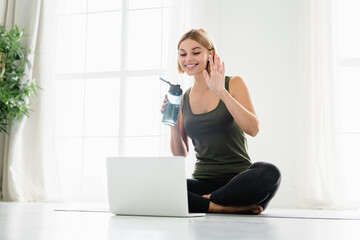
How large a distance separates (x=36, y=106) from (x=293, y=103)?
213 cm

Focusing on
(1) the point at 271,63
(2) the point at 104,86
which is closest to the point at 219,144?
(1) the point at 271,63

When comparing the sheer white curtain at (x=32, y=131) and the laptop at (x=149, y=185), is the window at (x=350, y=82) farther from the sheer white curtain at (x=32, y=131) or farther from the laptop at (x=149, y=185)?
the sheer white curtain at (x=32, y=131)

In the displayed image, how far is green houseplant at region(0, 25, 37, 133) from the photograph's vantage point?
388cm

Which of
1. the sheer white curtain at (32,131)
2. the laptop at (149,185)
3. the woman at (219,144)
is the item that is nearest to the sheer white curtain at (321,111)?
the woman at (219,144)

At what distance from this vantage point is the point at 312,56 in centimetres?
348

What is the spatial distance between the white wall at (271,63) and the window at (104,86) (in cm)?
50

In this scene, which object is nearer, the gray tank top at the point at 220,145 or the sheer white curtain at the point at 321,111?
the gray tank top at the point at 220,145

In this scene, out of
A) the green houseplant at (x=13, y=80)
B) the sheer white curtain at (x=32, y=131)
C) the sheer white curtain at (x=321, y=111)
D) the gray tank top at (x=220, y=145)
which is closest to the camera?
the gray tank top at (x=220, y=145)

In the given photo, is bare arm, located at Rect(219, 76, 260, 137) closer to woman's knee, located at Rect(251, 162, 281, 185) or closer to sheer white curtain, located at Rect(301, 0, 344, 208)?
woman's knee, located at Rect(251, 162, 281, 185)

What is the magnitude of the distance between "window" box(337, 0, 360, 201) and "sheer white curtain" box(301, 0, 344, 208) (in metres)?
0.08

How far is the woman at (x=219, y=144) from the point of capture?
6.55 feet

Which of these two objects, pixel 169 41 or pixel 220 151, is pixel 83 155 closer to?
pixel 169 41

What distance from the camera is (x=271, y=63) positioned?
3680 mm

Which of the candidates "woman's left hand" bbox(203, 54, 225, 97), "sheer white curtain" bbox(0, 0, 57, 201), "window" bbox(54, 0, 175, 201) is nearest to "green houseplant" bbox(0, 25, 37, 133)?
"sheer white curtain" bbox(0, 0, 57, 201)
